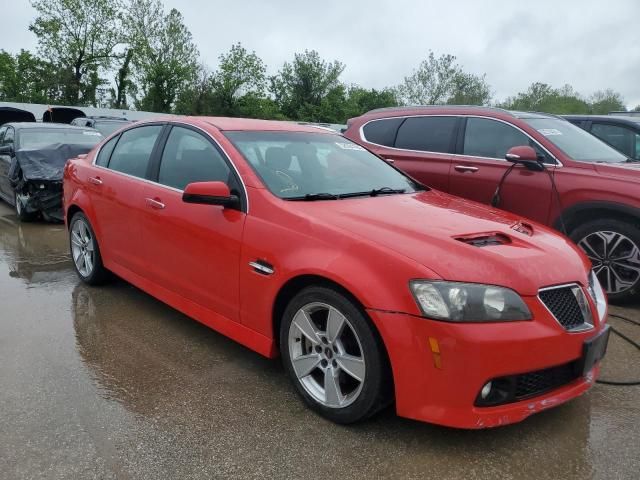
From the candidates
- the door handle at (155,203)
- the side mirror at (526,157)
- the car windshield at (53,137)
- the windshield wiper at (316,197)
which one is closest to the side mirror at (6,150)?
the car windshield at (53,137)

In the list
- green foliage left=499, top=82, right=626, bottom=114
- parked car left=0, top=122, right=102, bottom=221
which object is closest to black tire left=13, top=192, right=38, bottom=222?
parked car left=0, top=122, right=102, bottom=221

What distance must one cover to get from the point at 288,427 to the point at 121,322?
1.99 metres

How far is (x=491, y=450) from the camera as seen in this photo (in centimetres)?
260

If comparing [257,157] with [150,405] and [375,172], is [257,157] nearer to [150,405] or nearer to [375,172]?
[375,172]

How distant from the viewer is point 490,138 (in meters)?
5.52

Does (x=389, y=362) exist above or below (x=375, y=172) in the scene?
below

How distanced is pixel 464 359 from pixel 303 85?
47.0 metres

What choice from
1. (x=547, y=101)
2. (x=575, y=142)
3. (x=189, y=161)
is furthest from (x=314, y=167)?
(x=547, y=101)

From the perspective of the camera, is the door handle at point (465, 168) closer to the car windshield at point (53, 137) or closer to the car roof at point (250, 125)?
the car roof at point (250, 125)

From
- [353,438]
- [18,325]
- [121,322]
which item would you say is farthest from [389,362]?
[18,325]

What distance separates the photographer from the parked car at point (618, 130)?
7.78 m

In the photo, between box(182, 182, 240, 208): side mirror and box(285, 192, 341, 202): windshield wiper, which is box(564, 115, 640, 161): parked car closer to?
box(285, 192, 341, 202): windshield wiper

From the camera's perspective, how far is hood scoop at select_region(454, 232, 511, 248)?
272 centimetres

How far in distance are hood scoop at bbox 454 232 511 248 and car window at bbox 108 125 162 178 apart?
102 inches
